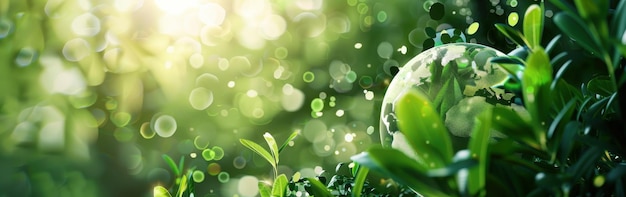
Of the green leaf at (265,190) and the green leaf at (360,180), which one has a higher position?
the green leaf at (360,180)

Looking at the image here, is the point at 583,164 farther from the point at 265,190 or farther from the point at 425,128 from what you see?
the point at 265,190

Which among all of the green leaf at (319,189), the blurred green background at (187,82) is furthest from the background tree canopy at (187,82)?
the green leaf at (319,189)

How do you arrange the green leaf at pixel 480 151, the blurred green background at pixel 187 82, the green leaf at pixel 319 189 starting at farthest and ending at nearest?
1. the blurred green background at pixel 187 82
2. the green leaf at pixel 319 189
3. the green leaf at pixel 480 151

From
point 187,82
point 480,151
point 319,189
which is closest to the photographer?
point 480,151

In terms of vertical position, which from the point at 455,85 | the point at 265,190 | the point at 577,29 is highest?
the point at 577,29

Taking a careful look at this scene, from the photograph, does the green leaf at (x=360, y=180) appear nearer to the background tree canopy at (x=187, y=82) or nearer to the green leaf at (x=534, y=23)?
the green leaf at (x=534, y=23)

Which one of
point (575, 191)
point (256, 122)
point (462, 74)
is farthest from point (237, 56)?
point (575, 191)

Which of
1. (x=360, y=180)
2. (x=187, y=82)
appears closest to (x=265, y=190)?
(x=360, y=180)
